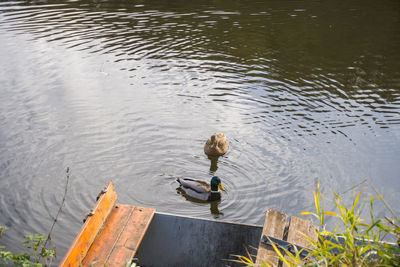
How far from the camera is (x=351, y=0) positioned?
20172mm

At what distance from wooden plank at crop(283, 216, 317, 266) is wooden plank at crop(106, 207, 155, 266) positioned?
5.47 ft

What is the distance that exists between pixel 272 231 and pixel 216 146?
4326mm

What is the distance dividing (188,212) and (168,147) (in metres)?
2.04

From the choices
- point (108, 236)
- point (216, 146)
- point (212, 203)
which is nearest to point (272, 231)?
point (108, 236)

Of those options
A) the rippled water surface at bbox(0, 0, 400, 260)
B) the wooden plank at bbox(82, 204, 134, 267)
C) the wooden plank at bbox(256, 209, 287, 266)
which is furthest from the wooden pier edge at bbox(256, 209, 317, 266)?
the rippled water surface at bbox(0, 0, 400, 260)

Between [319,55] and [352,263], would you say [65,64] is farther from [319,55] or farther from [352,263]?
[352,263]

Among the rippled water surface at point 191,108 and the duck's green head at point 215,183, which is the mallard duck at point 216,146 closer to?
the rippled water surface at point 191,108

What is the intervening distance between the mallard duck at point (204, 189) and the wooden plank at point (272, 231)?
301 centimetres

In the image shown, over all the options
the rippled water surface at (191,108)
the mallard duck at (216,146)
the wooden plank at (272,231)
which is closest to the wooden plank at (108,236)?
the rippled water surface at (191,108)

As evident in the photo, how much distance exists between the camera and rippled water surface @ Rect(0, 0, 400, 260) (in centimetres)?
796

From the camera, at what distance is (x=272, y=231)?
460 centimetres

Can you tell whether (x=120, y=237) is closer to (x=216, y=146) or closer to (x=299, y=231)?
(x=299, y=231)

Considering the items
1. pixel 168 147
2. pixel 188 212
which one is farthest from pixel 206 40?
pixel 188 212

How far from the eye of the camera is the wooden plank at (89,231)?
4578mm
